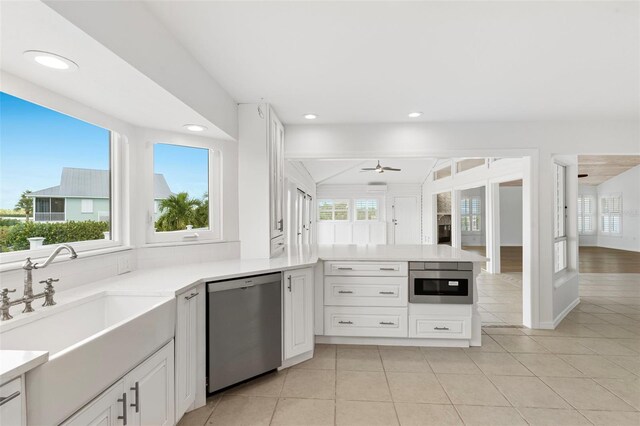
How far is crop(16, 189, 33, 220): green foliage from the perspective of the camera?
1.71m

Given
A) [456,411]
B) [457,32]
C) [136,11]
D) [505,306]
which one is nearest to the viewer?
[136,11]

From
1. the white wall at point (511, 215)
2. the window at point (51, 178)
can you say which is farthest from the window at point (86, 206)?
the white wall at point (511, 215)

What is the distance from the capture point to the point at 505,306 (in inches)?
176

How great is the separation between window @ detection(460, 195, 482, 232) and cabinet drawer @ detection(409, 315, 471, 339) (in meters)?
10.1

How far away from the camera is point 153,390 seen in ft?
5.18

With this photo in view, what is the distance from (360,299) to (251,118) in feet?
6.66

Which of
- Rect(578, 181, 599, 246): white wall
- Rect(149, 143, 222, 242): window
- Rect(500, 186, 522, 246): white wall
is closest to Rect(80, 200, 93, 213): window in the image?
Rect(149, 143, 222, 242): window

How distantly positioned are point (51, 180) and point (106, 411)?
1374 mm

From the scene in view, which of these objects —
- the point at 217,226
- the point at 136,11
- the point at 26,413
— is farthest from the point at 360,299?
the point at 136,11

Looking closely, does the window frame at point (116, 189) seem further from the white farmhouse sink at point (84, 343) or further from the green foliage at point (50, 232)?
the white farmhouse sink at point (84, 343)

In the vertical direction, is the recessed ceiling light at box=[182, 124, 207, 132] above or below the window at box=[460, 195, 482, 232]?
above

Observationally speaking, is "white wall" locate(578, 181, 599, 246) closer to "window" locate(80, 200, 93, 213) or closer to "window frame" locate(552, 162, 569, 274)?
"window frame" locate(552, 162, 569, 274)

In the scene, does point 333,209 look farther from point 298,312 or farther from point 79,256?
point 79,256

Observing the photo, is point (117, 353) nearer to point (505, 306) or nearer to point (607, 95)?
point (607, 95)
